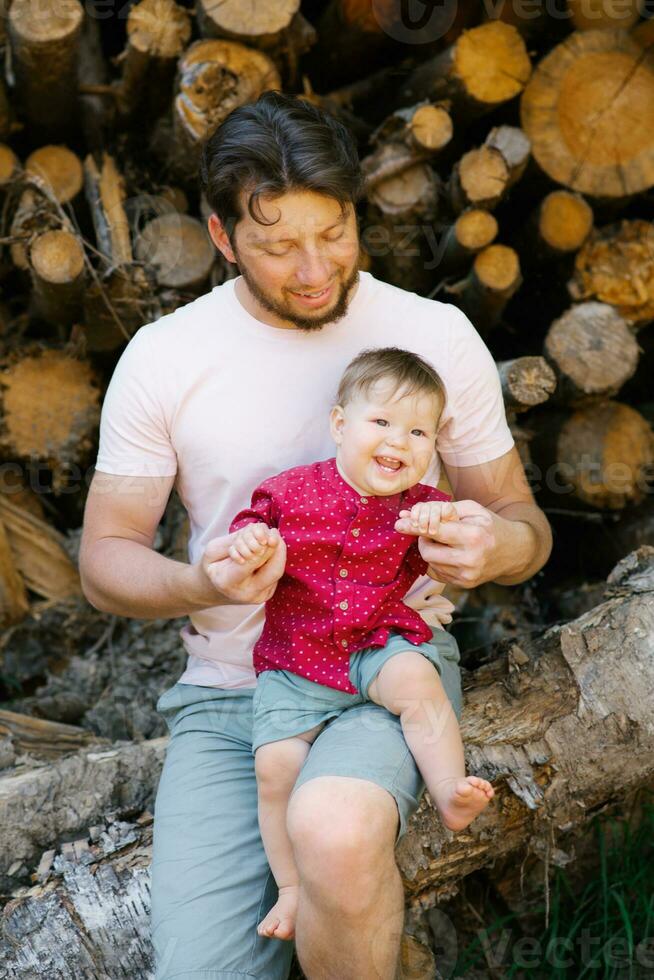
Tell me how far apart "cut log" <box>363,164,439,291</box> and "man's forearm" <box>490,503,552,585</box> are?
40.2 inches

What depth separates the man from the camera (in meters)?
1.74

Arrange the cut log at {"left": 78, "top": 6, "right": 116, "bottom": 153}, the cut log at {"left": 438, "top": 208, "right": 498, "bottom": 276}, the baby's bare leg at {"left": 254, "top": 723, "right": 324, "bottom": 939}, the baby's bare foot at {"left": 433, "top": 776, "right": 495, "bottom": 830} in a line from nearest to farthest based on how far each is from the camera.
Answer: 1. the baby's bare foot at {"left": 433, "top": 776, "right": 495, "bottom": 830}
2. the baby's bare leg at {"left": 254, "top": 723, "right": 324, "bottom": 939}
3. the cut log at {"left": 438, "top": 208, "right": 498, "bottom": 276}
4. the cut log at {"left": 78, "top": 6, "right": 116, "bottom": 153}

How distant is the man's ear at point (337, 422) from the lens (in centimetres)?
184

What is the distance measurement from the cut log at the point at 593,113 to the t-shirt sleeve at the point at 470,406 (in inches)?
36.0

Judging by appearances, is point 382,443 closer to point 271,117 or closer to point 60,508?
point 271,117

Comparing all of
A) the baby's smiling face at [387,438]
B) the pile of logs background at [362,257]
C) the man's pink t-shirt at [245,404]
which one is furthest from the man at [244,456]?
the pile of logs background at [362,257]

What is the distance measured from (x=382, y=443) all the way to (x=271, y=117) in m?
0.70

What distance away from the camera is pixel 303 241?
6.28 feet

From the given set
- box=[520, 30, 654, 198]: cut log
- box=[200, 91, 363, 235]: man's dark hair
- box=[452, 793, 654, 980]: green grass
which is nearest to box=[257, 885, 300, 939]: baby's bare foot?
box=[452, 793, 654, 980]: green grass

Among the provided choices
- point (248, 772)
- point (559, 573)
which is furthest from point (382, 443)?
point (559, 573)

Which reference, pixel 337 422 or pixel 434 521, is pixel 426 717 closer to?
pixel 434 521

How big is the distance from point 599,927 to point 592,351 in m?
1.41

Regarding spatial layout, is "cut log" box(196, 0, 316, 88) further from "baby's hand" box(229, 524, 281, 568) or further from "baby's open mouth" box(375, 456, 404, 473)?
"baby's hand" box(229, 524, 281, 568)

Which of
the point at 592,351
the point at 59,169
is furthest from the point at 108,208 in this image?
the point at 592,351
